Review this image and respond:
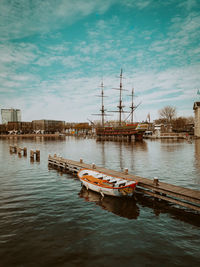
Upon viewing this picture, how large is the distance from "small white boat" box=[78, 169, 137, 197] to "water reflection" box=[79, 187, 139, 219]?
44 cm

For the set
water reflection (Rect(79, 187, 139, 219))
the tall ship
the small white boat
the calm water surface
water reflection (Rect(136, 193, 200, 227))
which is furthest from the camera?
the tall ship

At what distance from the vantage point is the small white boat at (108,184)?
1322cm

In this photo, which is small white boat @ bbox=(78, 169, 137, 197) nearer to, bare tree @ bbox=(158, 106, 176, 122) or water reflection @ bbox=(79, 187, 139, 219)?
water reflection @ bbox=(79, 187, 139, 219)

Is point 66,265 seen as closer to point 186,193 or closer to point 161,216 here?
point 161,216

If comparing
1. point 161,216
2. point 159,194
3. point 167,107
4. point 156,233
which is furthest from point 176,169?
point 167,107

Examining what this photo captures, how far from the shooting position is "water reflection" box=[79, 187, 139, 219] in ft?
37.8

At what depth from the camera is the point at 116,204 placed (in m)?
12.8

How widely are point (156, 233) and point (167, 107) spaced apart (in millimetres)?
117551

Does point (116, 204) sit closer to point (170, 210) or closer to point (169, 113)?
point (170, 210)

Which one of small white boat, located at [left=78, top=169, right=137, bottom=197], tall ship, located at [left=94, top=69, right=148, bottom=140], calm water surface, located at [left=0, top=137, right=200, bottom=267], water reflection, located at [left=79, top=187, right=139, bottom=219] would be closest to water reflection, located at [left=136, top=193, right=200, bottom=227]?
calm water surface, located at [left=0, top=137, right=200, bottom=267]

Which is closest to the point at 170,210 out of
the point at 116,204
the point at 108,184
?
the point at 116,204

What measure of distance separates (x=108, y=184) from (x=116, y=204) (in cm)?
171

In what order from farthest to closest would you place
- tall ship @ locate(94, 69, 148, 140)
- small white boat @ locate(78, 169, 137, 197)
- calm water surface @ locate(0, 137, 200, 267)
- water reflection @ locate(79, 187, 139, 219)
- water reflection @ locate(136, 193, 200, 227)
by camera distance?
1. tall ship @ locate(94, 69, 148, 140)
2. small white boat @ locate(78, 169, 137, 197)
3. water reflection @ locate(79, 187, 139, 219)
4. water reflection @ locate(136, 193, 200, 227)
5. calm water surface @ locate(0, 137, 200, 267)

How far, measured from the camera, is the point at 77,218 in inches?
425
